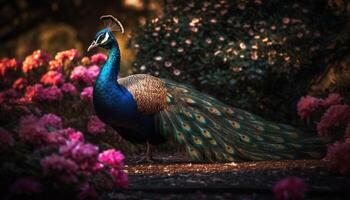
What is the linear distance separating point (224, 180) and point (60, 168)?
1651 mm

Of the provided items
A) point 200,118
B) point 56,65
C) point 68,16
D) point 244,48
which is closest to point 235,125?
point 200,118

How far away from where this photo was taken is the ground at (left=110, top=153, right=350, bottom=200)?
16.1 ft

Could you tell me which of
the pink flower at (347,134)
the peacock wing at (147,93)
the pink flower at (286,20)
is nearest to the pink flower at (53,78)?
the peacock wing at (147,93)

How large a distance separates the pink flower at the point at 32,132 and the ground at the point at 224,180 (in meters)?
0.67

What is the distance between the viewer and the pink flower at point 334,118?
6.57 metres

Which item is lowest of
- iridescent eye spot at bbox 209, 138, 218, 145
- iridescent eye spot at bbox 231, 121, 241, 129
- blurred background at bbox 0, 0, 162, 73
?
iridescent eye spot at bbox 209, 138, 218, 145

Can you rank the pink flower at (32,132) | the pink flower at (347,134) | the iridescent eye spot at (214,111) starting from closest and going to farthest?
the pink flower at (32,132), the pink flower at (347,134), the iridescent eye spot at (214,111)

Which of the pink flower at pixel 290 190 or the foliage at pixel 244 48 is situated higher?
the foliage at pixel 244 48

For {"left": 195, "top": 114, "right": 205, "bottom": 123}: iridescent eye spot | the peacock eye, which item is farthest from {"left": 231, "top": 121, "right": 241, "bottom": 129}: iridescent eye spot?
the peacock eye

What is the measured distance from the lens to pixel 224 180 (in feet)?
18.0

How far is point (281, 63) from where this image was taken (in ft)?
28.9

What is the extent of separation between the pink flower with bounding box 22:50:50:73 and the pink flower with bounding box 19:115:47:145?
427 centimetres

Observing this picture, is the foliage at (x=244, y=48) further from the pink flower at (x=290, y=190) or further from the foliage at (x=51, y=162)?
the pink flower at (x=290, y=190)

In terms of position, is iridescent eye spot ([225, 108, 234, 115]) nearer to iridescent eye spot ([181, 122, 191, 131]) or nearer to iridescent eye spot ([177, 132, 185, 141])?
iridescent eye spot ([181, 122, 191, 131])
